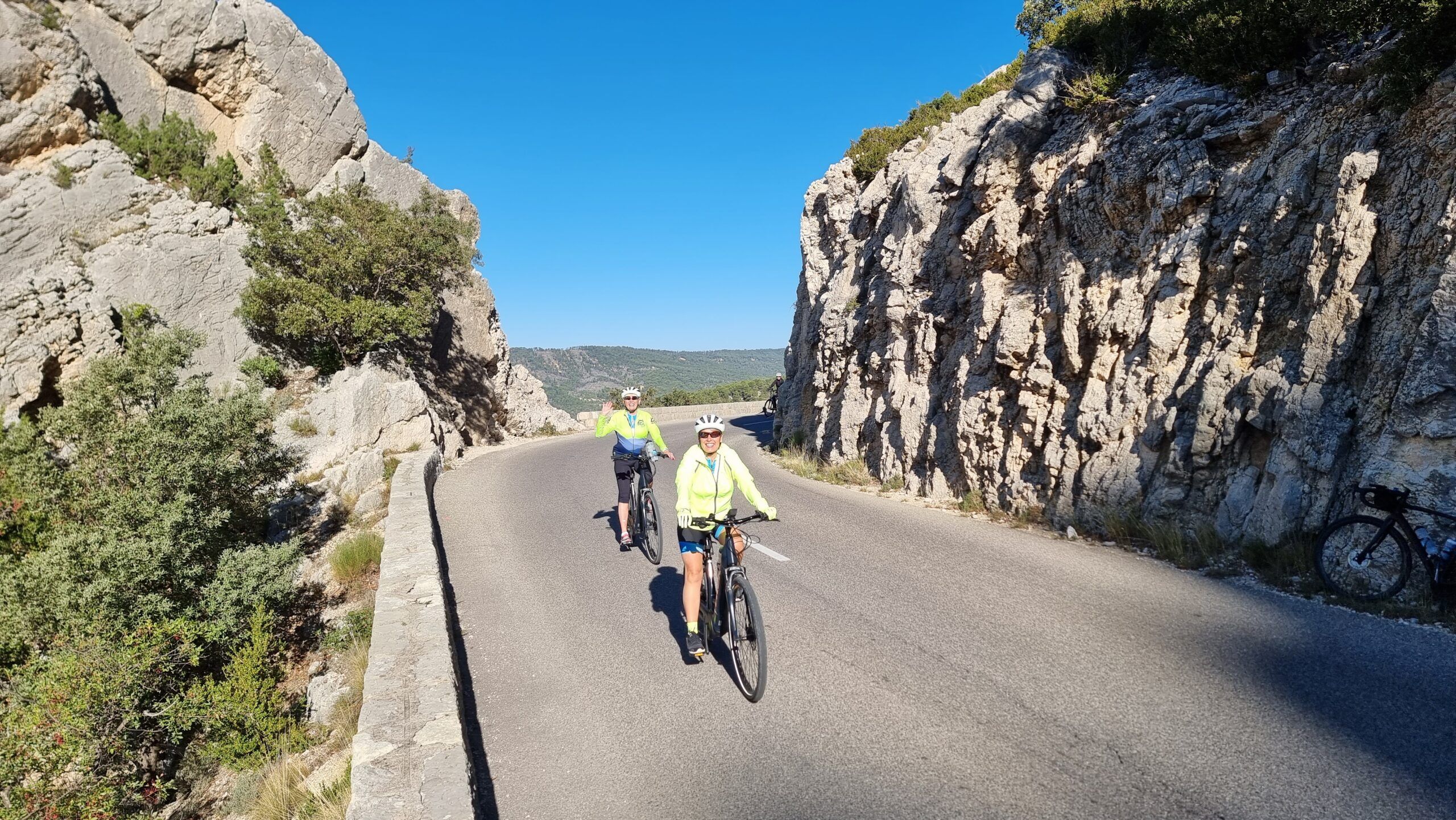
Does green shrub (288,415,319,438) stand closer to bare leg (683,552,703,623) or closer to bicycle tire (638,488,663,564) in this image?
bicycle tire (638,488,663,564)

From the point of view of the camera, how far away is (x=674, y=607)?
7.13 meters

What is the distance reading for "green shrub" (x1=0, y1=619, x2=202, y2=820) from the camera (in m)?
5.18

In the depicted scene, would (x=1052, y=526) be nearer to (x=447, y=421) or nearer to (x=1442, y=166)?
Result: (x=1442, y=166)

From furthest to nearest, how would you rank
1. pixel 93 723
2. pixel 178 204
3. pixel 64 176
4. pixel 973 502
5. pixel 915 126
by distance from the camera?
1. pixel 178 204
2. pixel 64 176
3. pixel 915 126
4. pixel 973 502
5. pixel 93 723

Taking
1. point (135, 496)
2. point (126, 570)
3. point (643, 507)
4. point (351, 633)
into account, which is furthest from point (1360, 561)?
point (135, 496)

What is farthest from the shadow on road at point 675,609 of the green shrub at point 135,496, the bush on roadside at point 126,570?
the green shrub at point 135,496

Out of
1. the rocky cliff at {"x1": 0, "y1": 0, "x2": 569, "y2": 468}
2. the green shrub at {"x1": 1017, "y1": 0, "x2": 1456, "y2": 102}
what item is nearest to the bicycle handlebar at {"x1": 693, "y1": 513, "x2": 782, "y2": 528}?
the green shrub at {"x1": 1017, "y1": 0, "x2": 1456, "y2": 102}

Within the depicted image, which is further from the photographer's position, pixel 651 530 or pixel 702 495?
pixel 651 530

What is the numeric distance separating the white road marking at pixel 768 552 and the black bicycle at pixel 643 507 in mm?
1285

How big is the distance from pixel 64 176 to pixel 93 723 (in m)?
27.7

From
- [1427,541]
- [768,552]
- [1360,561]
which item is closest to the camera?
[1427,541]

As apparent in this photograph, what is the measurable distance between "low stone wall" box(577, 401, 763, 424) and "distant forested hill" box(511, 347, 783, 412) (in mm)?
62670

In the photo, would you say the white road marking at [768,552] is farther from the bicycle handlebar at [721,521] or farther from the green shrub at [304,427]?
the green shrub at [304,427]

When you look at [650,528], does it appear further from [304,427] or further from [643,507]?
[304,427]
